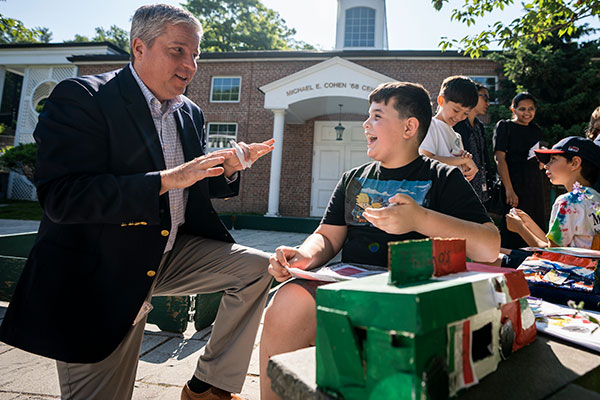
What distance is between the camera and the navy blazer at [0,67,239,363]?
162 cm

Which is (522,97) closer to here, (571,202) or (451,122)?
(451,122)

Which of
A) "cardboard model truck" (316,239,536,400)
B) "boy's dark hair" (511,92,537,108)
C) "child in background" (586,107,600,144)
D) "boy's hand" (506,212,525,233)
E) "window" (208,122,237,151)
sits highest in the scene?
"window" (208,122,237,151)

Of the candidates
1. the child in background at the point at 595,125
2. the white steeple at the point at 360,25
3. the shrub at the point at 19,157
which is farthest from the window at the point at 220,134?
the child in background at the point at 595,125

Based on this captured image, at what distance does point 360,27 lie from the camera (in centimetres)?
2117

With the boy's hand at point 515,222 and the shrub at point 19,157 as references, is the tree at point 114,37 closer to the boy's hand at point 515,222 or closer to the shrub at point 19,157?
the shrub at point 19,157

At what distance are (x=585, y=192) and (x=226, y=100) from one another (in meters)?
17.1

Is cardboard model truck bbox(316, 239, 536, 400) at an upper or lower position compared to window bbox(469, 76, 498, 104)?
lower

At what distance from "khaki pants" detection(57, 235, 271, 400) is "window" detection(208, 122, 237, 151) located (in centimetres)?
1600

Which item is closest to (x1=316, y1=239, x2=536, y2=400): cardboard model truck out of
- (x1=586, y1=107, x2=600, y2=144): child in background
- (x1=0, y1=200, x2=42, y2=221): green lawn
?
(x1=586, y1=107, x2=600, y2=144): child in background

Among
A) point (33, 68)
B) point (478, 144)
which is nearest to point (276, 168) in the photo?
point (478, 144)

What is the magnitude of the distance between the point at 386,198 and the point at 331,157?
1523 cm

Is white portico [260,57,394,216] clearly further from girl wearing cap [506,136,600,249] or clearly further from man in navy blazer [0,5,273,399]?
man in navy blazer [0,5,273,399]

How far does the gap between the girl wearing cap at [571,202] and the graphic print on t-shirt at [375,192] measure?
1476mm

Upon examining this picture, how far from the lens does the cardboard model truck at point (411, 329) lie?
63 centimetres
